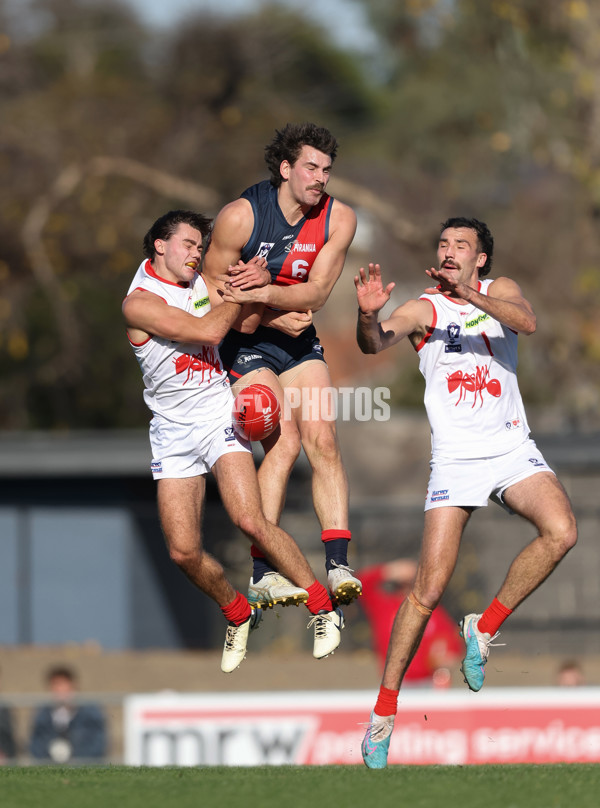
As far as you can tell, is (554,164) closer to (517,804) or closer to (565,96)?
(565,96)

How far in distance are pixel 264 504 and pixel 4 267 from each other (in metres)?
15.1

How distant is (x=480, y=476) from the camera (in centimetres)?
Answer: 802

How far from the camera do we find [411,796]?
6.87 meters

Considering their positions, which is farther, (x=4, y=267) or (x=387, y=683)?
(x=4, y=267)

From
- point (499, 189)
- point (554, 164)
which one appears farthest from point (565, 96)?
point (499, 189)

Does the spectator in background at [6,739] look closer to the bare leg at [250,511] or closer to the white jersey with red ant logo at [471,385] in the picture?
the bare leg at [250,511]

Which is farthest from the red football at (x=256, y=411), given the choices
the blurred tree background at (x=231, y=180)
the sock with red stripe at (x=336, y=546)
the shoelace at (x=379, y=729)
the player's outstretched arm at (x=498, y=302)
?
the blurred tree background at (x=231, y=180)

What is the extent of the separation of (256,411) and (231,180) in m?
15.9

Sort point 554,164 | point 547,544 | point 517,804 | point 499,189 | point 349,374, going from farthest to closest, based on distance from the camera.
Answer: point 349,374 → point 499,189 → point 554,164 → point 547,544 → point 517,804

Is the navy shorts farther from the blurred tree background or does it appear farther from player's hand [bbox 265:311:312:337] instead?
the blurred tree background

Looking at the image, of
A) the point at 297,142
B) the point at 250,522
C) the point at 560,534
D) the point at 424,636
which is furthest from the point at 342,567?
the point at 424,636

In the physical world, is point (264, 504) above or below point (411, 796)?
above

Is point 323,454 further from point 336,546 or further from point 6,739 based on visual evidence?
point 6,739

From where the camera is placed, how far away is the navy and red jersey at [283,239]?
8062mm
